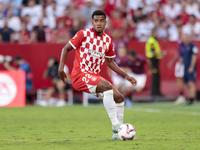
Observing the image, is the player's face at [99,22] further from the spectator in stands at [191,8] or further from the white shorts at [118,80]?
the spectator in stands at [191,8]

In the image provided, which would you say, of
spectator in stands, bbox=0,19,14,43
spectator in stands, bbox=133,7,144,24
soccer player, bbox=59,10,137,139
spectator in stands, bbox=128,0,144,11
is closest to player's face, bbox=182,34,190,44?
spectator in stands, bbox=133,7,144,24

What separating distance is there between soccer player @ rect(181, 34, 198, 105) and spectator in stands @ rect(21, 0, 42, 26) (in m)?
6.07

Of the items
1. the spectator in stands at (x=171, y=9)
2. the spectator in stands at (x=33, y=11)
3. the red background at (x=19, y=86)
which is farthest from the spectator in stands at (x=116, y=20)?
the red background at (x=19, y=86)

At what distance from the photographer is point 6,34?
1570 cm

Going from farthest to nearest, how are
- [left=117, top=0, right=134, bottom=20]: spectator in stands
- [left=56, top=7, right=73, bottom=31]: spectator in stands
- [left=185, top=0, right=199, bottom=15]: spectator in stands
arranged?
[left=185, top=0, right=199, bottom=15]: spectator in stands < [left=117, top=0, right=134, bottom=20]: spectator in stands < [left=56, top=7, right=73, bottom=31]: spectator in stands

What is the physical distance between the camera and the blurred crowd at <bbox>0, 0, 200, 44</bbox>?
15.8m

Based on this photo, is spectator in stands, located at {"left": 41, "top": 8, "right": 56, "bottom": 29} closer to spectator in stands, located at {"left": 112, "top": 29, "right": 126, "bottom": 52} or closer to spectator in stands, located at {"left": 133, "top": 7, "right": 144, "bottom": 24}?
spectator in stands, located at {"left": 112, "top": 29, "right": 126, "bottom": 52}

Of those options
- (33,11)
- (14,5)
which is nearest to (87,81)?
(33,11)

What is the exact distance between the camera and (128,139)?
6.14m

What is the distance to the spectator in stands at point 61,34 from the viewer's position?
15.8 meters

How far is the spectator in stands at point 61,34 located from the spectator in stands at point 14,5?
1.98 m

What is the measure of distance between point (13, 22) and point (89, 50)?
33.7 feet

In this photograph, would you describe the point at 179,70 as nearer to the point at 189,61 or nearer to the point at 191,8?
the point at 189,61

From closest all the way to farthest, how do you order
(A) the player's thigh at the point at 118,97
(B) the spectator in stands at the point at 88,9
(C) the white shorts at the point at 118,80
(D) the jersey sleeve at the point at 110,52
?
(A) the player's thigh at the point at 118,97
(D) the jersey sleeve at the point at 110,52
(C) the white shorts at the point at 118,80
(B) the spectator in stands at the point at 88,9
